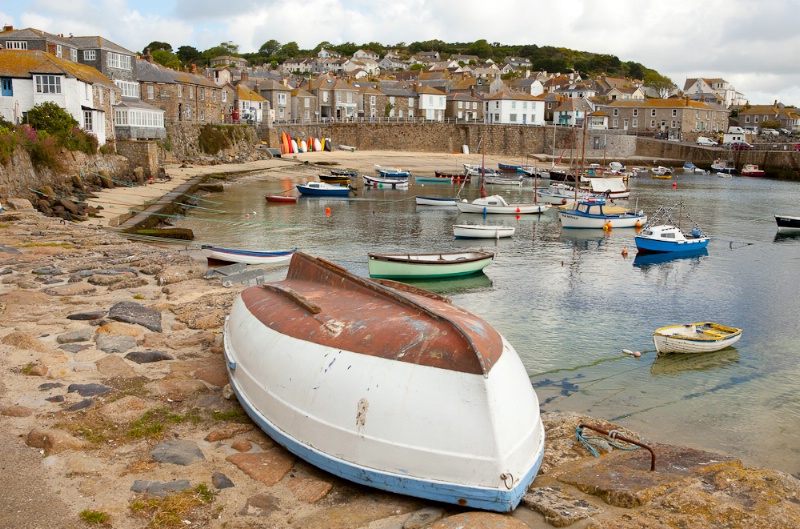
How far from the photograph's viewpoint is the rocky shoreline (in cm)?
788

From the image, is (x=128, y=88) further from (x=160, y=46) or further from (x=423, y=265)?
(x=160, y=46)

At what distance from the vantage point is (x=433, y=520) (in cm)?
788

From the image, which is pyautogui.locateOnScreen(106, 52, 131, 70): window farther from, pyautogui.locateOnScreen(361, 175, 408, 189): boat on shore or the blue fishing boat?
the blue fishing boat

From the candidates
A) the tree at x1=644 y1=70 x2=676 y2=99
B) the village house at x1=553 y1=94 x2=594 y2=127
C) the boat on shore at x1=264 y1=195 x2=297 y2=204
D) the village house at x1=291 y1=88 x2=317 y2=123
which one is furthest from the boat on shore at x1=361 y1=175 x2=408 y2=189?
the tree at x1=644 y1=70 x2=676 y2=99

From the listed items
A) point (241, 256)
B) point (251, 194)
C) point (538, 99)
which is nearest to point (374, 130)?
point (538, 99)

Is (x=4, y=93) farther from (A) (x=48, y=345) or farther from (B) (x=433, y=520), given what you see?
(B) (x=433, y=520)

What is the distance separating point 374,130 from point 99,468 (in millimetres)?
92068

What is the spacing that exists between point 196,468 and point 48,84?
42.6 m

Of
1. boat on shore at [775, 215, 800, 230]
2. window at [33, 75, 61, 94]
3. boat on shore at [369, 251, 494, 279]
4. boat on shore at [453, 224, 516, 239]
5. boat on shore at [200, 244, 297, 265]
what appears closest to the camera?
boat on shore at [200, 244, 297, 265]

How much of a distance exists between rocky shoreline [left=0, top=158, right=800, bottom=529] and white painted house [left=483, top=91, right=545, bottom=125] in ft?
326

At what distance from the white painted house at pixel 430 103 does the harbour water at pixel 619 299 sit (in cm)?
5583

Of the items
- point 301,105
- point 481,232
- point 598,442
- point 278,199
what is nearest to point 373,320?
point 598,442

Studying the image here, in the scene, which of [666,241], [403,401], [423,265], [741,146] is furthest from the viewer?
[741,146]

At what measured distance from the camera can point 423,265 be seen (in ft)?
87.7
